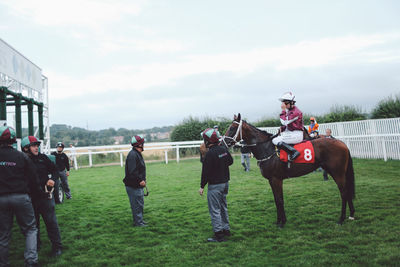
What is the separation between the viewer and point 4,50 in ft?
22.7

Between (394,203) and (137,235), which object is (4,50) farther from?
(394,203)

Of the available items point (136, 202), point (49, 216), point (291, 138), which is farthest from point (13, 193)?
point (291, 138)

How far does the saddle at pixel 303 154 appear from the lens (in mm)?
5672

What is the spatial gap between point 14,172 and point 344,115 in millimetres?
21466

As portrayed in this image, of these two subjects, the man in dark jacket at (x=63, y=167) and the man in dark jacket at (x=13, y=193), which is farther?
the man in dark jacket at (x=63, y=167)

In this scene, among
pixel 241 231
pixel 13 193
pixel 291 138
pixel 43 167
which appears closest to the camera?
pixel 13 193

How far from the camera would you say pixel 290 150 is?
18.4 ft

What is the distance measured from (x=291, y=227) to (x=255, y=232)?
0.67 metres

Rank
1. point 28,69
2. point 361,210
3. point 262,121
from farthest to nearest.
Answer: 1. point 262,121
2. point 28,69
3. point 361,210

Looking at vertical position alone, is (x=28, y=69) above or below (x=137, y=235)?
above

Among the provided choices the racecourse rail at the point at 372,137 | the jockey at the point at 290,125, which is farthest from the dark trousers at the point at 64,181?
the racecourse rail at the point at 372,137

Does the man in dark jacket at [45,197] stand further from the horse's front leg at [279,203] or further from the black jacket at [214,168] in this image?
the horse's front leg at [279,203]

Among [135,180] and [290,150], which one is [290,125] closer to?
[290,150]

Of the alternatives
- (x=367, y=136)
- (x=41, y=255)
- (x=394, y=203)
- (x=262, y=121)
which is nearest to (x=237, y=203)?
(x=394, y=203)
